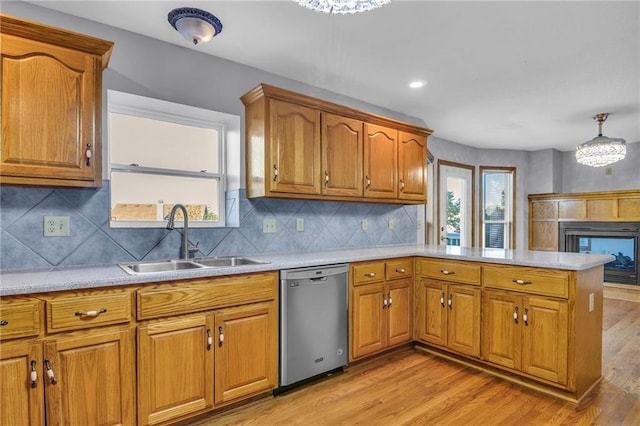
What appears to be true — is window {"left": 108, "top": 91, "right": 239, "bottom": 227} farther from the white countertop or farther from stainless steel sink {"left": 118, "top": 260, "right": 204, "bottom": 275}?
the white countertop

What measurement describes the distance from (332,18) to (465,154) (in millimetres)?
4235

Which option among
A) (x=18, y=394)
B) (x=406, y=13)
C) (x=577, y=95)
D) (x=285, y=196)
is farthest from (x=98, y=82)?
(x=577, y=95)

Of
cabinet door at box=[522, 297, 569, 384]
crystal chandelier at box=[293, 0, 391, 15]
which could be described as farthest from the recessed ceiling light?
cabinet door at box=[522, 297, 569, 384]

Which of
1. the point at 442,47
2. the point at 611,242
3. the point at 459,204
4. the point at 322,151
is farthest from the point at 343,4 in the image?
the point at 611,242

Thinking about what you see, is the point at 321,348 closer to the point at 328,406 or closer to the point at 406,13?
the point at 328,406

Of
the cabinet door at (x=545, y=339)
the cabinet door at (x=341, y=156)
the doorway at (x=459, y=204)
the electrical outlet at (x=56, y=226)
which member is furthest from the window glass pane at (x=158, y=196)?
the doorway at (x=459, y=204)

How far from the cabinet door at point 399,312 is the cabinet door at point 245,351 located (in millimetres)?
1094

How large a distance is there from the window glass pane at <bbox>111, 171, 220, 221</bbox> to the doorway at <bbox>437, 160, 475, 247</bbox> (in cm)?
375

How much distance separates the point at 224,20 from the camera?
2225mm

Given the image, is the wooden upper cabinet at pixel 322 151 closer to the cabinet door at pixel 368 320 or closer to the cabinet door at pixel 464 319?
the cabinet door at pixel 368 320

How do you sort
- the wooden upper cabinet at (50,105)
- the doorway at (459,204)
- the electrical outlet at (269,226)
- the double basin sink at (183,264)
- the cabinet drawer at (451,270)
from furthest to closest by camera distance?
the doorway at (459,204) → the electrical outlet at (269,226) → the cabinet drawer at (451,270) → the double basin sink at (183,264) → the wooden upper cabinet at (50,105)

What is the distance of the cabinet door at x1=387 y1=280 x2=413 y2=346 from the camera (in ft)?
9.72

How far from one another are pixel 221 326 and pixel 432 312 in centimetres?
184

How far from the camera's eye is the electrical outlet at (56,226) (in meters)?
2.04
